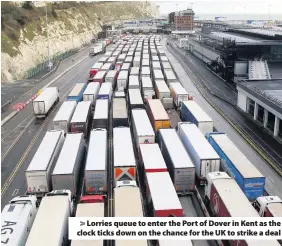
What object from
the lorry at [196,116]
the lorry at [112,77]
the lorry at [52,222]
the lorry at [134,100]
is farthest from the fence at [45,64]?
the lorry at [52,222]

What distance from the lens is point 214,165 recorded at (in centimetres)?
3725

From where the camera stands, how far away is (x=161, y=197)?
3002 cm

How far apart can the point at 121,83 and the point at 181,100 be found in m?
18.6

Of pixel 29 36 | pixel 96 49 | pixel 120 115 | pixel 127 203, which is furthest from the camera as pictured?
pixel 96 49

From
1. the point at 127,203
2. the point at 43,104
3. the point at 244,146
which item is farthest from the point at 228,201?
the point at 43,104

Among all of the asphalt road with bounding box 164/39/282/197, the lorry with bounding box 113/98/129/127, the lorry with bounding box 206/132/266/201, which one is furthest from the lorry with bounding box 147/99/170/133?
the asphalt road with bounding box 164/39/282/197

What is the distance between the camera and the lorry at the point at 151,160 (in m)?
35.2

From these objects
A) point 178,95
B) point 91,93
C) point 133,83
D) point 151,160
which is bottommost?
point 151,160

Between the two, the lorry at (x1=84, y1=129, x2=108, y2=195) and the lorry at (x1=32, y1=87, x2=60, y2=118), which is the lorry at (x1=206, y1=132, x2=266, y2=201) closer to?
the lorry at (x1=84, y1=129, x2=108, y2=195)

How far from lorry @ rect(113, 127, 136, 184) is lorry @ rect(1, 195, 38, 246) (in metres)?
8.72

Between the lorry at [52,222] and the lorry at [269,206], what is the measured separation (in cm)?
1629

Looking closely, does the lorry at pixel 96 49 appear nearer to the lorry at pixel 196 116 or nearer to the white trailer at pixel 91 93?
the white trailer at pixel 91 93

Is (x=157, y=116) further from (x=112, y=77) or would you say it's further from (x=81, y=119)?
(x=112, y=77)

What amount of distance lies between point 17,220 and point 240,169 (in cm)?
2136
